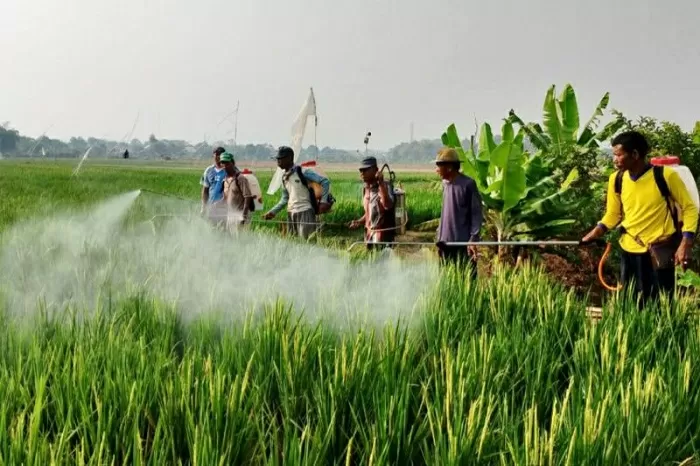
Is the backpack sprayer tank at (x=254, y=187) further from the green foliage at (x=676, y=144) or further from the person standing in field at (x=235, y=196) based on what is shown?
the green foliage at (x=676, y=144)

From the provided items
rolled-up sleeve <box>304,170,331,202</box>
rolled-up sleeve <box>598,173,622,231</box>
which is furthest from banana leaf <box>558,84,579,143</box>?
rolled-up sleeve <box>598,173,622,231</box>

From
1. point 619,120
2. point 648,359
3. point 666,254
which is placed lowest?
point 648,359

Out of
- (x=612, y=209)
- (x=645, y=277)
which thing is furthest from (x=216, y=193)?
(x=645, y=277)

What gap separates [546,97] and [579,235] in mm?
1644

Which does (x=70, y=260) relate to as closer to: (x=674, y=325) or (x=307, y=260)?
(x=307, y=260)

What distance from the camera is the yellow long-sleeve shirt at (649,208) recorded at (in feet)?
11.7

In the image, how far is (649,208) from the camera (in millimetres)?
3674

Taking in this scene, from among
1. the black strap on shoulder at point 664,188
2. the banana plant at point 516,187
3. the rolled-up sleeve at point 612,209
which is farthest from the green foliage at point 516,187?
the black strap on shoulder at point 664,188

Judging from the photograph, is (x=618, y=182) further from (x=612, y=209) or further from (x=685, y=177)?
(x=685, y=177)

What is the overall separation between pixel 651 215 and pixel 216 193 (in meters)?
4.37

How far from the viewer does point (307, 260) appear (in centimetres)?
436

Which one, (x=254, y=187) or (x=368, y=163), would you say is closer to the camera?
(x=368, y=163)

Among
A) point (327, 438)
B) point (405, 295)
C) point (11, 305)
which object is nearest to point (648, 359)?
point (405, 295)

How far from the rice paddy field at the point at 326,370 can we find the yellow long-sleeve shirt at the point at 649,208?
0.56 metres
